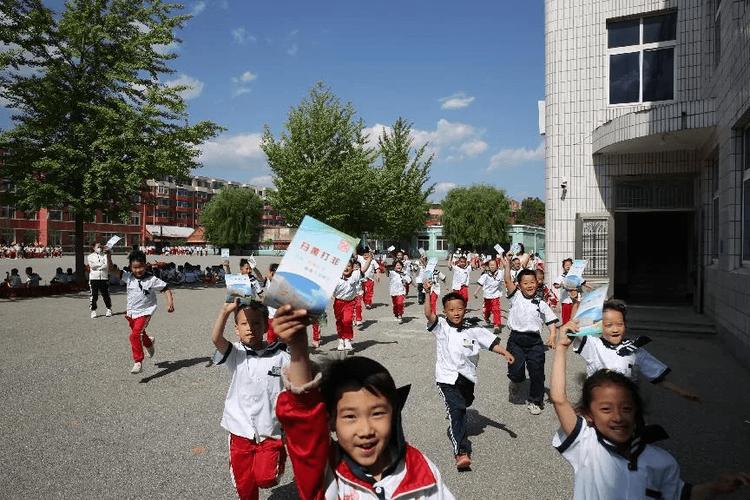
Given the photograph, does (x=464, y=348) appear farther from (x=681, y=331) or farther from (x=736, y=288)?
(x=681, y=331)

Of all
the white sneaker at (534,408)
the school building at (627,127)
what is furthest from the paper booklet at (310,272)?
the school building at (627,127)

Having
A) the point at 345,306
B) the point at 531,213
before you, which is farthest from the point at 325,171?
the point at 531,213

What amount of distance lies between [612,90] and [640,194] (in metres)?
2.97

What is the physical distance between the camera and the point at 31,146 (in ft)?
66.6

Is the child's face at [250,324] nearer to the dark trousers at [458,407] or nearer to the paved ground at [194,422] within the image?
the paved ground at [194,422]

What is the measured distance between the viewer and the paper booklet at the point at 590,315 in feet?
9.40

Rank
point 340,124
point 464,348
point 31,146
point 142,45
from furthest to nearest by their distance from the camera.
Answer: point 340,124, point 142,45, point 31,146, point 464,348

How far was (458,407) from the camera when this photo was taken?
4.83 meters

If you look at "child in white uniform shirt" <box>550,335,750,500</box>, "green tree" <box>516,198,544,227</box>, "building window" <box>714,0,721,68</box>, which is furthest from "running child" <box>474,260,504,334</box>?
"green tree" <box>516,198,544,227</box>

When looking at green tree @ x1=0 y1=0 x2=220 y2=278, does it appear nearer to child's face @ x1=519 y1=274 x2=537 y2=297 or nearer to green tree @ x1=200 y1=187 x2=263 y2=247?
child's face @ x1=519 y1=274 x2=537 y2=297

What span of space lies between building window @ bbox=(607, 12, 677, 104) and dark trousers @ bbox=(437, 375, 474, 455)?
1188 cm

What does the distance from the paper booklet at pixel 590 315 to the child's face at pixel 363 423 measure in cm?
149

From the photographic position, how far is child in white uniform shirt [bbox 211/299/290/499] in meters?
3.42

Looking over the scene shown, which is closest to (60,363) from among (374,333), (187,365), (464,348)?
(187,365)
